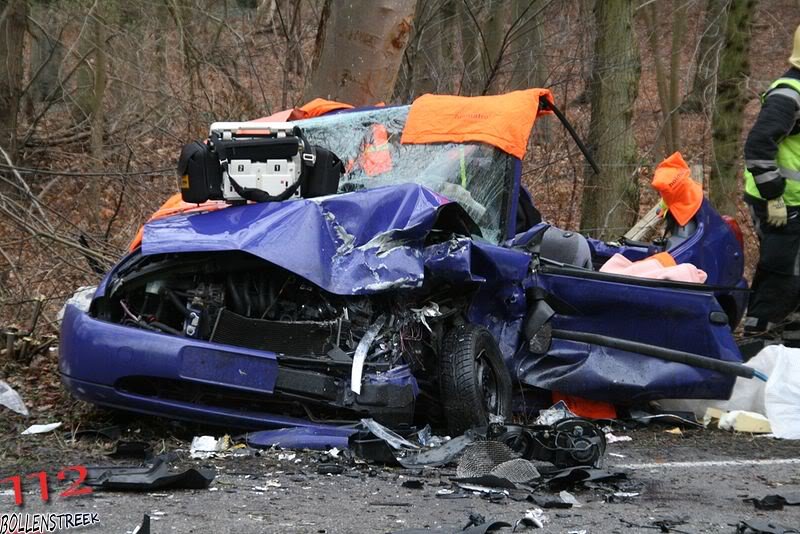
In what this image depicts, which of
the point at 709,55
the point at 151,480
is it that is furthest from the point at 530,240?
the point at 709,55

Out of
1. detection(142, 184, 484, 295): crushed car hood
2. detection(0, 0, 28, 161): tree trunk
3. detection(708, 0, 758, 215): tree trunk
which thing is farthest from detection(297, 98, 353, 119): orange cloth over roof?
detection(0, 0, 28, 161): tree trunk

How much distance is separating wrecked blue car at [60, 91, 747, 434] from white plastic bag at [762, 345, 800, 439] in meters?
0.26

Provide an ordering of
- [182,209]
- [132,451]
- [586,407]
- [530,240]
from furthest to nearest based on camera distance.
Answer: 1. [586,407]
2. [530,240]
3. [182,209]
4. [132,451]

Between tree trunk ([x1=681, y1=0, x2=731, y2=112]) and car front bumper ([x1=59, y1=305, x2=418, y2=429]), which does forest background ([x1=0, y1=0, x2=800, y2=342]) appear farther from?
car front bumper ([x1=59, y1=305, x2=418, y2=429])

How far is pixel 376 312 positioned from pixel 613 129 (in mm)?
5946

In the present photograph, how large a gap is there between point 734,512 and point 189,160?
3.17 m

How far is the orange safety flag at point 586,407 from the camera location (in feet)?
21.7

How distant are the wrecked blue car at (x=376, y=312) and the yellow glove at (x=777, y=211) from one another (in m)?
1.04

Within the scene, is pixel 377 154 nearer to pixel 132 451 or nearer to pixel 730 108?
pixel 132 451

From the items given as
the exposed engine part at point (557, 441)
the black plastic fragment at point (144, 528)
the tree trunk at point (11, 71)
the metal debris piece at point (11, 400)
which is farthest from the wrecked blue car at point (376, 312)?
the tree trunk at point (11, 71)

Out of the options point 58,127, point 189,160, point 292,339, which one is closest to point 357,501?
point 292,339

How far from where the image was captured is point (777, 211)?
7.54m

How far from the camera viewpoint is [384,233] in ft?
18.6

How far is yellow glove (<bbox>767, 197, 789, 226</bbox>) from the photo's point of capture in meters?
7.54
